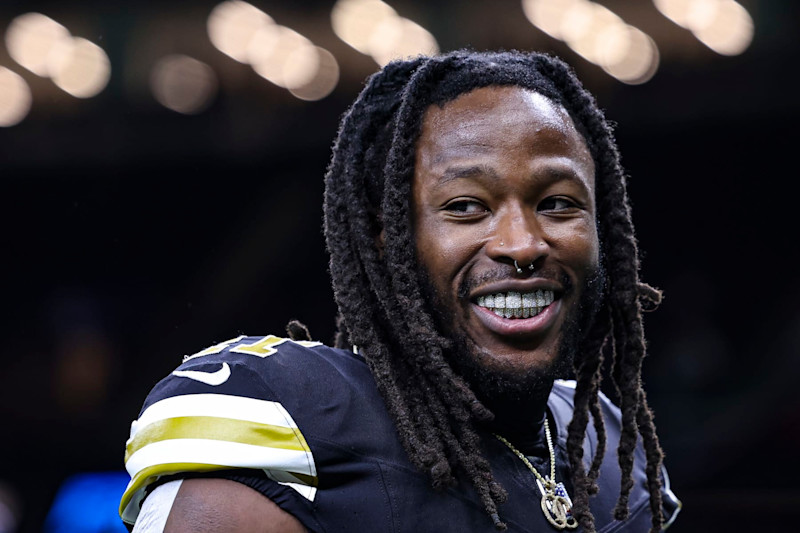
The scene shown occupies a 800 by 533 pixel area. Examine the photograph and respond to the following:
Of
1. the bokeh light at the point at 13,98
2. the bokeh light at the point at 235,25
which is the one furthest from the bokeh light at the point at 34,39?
the bokeh light at the point at 235,25

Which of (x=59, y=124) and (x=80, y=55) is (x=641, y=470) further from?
(x=59, y=124)

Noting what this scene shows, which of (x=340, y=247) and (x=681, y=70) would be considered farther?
(x=681, y=70)

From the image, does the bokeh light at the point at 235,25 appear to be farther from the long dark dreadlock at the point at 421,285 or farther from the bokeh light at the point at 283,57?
the long dark dreadlock at the point at 421,285

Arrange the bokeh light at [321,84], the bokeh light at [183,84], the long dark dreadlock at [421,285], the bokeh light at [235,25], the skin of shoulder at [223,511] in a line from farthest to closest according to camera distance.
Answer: the bokeh light at [321,84] < the bokeh light at [183,84] < the bokeh light at [235,25] < the long dark dreadlock at [421,285] < the skin of shoulder at [223,511]

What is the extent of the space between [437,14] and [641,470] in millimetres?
4541

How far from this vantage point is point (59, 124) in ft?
24.5

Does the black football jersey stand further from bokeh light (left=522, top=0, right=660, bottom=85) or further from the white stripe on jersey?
bokeh light (left=522, top=0, right=660, bottom=85)

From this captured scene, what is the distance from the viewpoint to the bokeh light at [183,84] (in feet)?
23.0

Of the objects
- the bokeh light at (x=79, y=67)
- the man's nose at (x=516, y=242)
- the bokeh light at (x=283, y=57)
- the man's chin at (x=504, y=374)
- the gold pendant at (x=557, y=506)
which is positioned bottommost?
the gold pendant at (x=557, y=506)

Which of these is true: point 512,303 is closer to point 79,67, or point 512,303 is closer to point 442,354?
point 442,354

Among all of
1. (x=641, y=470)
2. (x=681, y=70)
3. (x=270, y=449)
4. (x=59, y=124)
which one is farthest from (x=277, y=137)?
(x=270, y=449)

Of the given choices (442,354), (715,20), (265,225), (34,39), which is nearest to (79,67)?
(34,39)

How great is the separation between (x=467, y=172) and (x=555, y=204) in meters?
0.20

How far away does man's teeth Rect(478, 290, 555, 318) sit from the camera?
203cm
